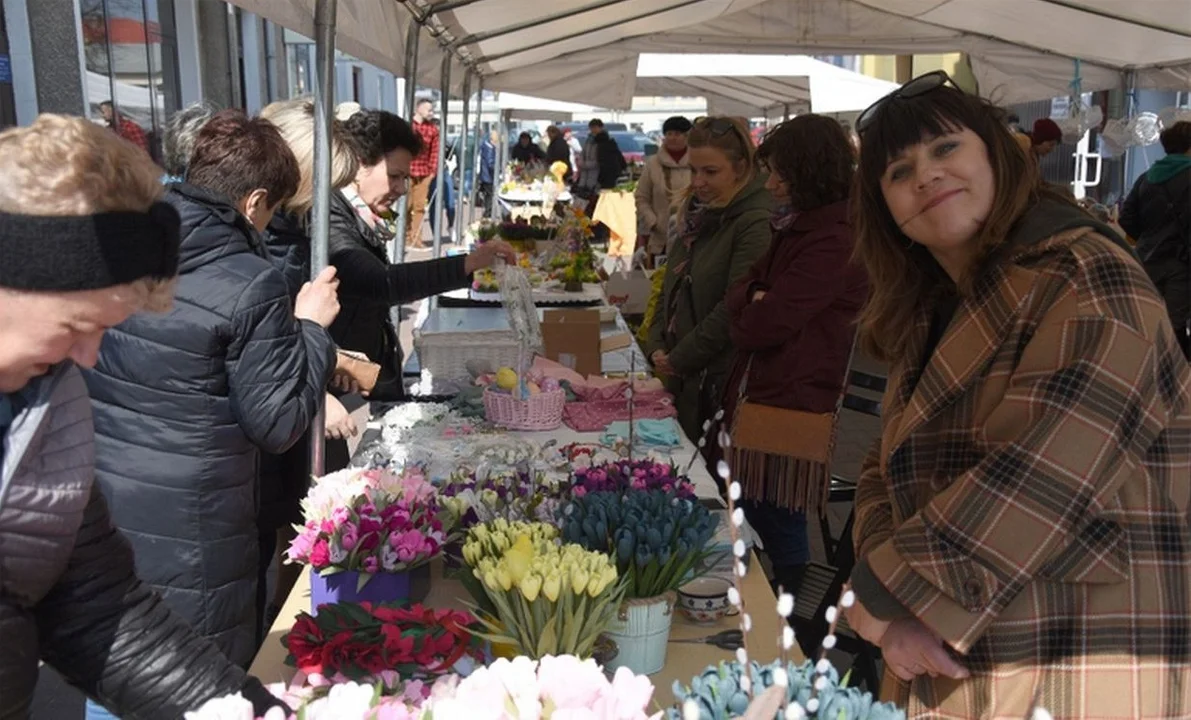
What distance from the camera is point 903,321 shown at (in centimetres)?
165

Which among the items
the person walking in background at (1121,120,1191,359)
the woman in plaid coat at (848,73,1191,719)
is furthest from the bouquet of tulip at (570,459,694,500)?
the person walking in background at (1121,120,1191,359)

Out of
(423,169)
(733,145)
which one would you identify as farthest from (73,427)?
(423,169)

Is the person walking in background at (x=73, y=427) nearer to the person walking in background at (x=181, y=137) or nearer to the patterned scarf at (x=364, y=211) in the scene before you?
the person walking in background at (x=181, y=137)

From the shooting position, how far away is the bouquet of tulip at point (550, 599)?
5.02 ft

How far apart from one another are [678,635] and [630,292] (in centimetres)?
486

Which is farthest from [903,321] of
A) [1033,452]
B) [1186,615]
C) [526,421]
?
[526,421]

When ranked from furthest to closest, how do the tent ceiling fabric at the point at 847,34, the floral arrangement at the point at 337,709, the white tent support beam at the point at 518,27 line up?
1. the white tent support beam at the point at 518,27
2. the tent ceiling fabric at the point at 847,34
3. the floral arrangement at the point at 337,709

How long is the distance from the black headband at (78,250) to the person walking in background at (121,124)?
719 cm

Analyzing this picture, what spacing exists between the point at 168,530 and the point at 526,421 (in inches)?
48.9

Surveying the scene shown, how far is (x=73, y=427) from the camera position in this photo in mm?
1265

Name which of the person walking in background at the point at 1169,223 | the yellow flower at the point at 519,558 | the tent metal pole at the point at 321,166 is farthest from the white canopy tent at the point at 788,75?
the yellow flower at the point at 519,558

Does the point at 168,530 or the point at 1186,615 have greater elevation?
the point at 1186,615

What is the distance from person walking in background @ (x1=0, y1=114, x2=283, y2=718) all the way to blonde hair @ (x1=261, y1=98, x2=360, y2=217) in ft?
5.33

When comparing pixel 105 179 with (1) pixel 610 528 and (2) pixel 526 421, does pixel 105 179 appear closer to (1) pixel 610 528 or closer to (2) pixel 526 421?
(1) pixel 610 528
